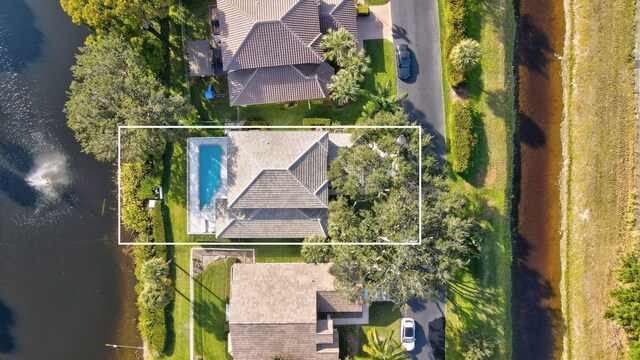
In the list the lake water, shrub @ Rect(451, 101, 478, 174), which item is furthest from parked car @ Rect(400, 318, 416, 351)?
the lake water

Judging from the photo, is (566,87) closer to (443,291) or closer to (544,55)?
(544,55)

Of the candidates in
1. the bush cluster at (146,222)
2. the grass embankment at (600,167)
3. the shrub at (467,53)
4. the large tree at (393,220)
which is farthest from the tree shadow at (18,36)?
the grass embankment at (600,167)

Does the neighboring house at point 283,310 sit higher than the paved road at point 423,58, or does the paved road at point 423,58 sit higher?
the paved road at point 423,58

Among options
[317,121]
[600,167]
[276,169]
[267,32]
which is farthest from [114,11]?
[600,167]

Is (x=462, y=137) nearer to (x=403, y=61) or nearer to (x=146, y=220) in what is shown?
(x=403, y=61)

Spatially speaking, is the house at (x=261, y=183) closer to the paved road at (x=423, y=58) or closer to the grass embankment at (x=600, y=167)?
the paved road at (x=423, y=58)

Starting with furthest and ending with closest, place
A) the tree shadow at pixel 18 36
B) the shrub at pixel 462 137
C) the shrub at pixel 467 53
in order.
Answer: the tree shadow at pixel 18 36
the shrub at pixel 462 137
the shrub at pixel 467 53
